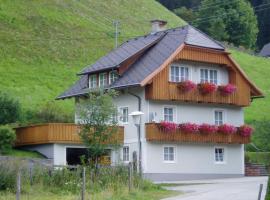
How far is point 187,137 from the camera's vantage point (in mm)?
44125

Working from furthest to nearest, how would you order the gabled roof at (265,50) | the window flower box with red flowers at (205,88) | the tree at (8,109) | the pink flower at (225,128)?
the gabled roof at (265,50) → the tree at (8,109) → the pink flower at (225,128) → the window flower box with red flowers at (205,88)

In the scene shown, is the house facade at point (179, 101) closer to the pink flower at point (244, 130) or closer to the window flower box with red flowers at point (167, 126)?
the window flower box with red flowers at point (167, 126)

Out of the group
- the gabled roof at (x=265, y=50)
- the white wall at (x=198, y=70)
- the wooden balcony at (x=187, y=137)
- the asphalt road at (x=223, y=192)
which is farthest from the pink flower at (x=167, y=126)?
the gabled roof at (x=265, y=50)

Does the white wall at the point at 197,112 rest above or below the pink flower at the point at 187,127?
above

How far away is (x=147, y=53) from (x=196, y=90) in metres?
4.11

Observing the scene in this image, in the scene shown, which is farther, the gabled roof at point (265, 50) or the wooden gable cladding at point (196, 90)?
the gabled roof at point (265, 50)

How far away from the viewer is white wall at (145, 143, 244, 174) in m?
43.6

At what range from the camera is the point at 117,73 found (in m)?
45.6

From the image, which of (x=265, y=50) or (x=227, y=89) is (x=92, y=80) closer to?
(x=227, y=89)

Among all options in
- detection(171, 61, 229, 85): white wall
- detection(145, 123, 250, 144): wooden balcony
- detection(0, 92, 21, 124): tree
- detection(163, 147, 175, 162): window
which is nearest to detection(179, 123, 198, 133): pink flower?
detection(145, 123, 250, 144): wooden balcony

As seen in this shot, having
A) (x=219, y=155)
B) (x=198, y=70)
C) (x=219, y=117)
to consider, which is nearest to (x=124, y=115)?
(x=198, y=70)

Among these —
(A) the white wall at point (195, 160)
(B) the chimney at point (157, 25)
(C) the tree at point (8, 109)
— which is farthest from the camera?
(B) the chimney at point (157, 25)

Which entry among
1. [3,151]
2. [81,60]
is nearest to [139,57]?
[3,151]

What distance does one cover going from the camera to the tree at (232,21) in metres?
103
